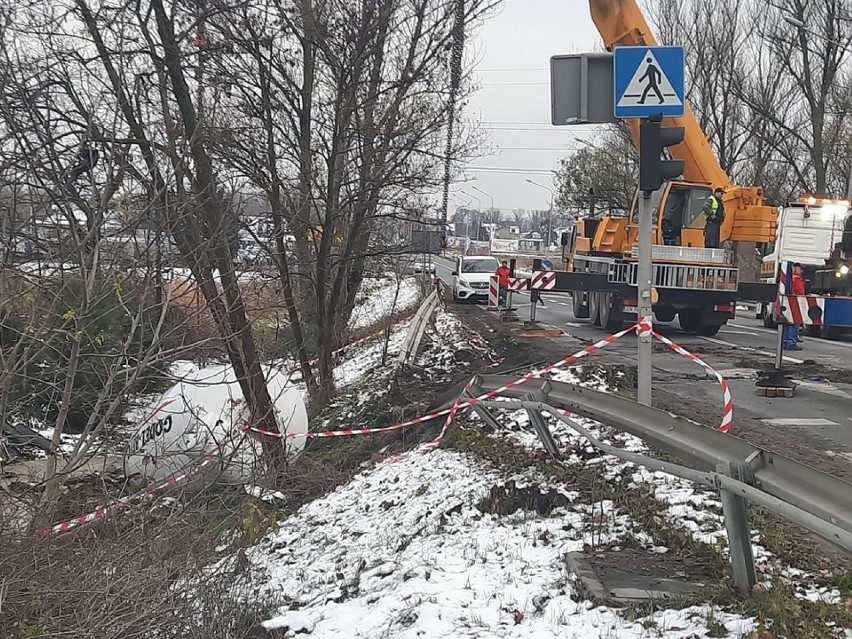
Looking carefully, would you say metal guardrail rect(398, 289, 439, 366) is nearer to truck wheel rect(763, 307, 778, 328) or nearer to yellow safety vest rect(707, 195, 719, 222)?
yellow safety vest rect(707, 195, 719, 222)

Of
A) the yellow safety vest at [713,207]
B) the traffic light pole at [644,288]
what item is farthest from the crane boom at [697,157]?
the traffic light pole at [644,288]

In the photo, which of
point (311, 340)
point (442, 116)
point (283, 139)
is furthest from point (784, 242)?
point (283, 139)

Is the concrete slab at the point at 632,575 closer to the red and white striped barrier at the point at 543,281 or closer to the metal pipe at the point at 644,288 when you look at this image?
the metal pipe at the point at 644,288

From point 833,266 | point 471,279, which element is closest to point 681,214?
point 833,266

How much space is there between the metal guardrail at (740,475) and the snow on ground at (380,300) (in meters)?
18.0

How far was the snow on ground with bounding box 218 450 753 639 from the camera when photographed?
4844 mm

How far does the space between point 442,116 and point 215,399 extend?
6874 mm

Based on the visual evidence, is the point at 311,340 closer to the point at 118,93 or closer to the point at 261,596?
the point at 118,93

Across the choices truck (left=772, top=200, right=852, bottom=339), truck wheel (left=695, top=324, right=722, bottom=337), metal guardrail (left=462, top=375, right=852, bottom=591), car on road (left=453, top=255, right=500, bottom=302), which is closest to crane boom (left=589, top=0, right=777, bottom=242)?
truck (left=772, top=200, right=852, bottom=339)

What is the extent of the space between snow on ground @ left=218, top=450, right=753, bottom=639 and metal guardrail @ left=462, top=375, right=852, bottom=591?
0.53m

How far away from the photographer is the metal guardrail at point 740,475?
3754 millimetres

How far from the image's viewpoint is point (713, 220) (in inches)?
685

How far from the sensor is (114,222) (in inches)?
276

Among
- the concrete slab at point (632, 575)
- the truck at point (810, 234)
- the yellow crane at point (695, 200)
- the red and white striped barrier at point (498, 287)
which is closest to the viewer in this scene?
the concrete slab at point (632, 575)
